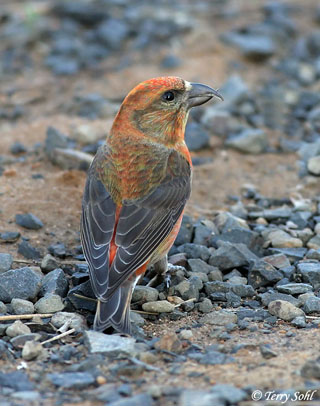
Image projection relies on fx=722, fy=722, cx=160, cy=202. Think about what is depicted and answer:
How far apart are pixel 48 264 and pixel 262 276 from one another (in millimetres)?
1558

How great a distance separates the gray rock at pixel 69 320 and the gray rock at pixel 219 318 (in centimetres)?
77

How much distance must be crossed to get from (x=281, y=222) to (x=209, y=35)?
473 centimetres

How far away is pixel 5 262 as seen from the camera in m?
5.18

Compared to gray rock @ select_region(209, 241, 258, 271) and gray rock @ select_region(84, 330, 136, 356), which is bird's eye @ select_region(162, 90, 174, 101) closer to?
gray rock @ select_region(209, 241, 258, 271)

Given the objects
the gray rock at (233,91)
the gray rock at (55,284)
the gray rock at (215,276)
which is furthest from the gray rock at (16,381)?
the gray rock at (233,91)

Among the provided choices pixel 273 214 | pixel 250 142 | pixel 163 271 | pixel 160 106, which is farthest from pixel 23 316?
pixel 250 142

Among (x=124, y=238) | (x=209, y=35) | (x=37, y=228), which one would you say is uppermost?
(x=209, y=35)

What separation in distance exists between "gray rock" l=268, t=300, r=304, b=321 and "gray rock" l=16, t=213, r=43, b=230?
2151mm

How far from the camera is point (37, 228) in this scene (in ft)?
19.5

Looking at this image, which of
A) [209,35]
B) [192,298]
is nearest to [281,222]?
[192,298]

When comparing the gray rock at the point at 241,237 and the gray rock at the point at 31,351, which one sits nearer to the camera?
the gray rock at the point at 31,351

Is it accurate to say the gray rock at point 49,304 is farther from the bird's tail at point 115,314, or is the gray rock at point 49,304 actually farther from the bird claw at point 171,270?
the bird claw at point 171,270

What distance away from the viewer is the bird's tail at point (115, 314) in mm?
4301

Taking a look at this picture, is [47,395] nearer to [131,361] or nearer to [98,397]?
[98,397]
